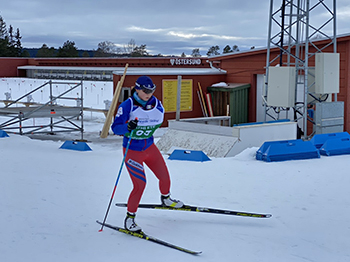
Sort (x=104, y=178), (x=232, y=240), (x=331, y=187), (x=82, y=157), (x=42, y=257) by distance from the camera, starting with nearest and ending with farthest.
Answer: (x=42, y=257) < (x=232, y=240) < (x=331, y=187) < (x=104, y=178) < (x=82, y=157)

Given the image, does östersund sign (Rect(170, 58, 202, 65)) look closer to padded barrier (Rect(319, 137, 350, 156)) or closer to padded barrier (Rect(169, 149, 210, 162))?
padded barrier (Rect(319, 137, 350, 156))

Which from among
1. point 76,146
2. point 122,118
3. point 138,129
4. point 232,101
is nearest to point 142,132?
point 138,129

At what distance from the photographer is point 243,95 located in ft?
57.2

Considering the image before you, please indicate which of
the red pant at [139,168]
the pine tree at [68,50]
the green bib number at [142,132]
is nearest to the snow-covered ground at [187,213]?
the red pant at [139,168]

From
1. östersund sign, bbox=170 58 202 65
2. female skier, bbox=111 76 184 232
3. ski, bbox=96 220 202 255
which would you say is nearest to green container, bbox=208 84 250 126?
östersund sign, bbox=170 58 202 65

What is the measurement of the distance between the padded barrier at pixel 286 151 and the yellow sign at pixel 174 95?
7871mm

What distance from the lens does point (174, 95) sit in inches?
669

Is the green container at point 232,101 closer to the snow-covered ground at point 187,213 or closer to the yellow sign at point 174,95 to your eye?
the yellow sign at point 174,95

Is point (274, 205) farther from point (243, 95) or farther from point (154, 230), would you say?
point (243, 95)

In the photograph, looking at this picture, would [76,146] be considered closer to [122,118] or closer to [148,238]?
[122,118]

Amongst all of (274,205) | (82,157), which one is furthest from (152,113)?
(82,157)

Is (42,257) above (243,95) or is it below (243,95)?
below

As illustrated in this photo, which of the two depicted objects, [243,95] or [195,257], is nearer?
[195,257]

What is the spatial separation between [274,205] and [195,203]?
1007 millimetres
